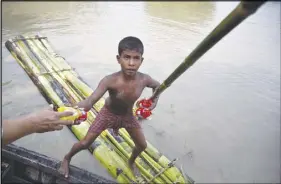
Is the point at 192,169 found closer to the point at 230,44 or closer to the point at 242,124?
the point at 242,124

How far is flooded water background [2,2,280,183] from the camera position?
3.83 meters

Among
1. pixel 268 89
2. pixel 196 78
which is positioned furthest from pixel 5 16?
pixel 268 89

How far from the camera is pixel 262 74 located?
6711 mm

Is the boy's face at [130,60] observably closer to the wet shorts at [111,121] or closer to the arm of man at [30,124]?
the wet shorts at [111,121]

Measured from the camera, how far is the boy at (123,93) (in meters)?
2.24

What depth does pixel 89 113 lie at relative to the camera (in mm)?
3854

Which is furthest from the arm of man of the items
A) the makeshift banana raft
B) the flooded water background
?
the flooded water background

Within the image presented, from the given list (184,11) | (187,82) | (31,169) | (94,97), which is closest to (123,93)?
(94,97)

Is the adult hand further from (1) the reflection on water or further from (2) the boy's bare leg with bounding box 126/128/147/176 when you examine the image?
(1) the reflection on water

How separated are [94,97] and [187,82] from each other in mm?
4094

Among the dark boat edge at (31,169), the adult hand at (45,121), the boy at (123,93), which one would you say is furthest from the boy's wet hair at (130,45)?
the dark boat edge at (31,169)

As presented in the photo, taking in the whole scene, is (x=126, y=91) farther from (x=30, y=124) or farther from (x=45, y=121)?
(x=30, y=124)

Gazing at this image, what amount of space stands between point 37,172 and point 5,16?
9130 mm

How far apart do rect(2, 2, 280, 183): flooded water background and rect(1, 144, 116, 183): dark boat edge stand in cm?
79
